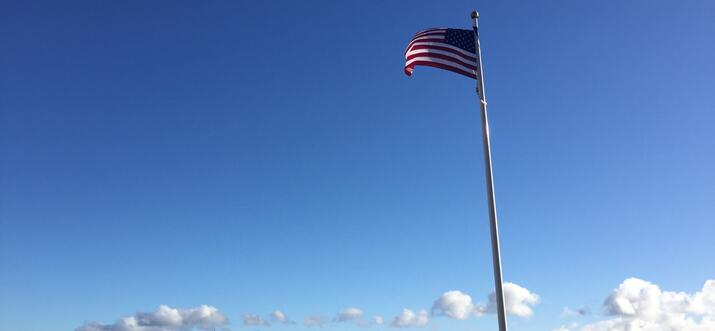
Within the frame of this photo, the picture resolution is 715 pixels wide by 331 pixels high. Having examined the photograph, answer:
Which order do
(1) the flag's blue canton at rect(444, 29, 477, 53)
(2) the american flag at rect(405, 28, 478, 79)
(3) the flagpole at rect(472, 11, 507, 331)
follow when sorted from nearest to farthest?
(3) the flagpole at rect(472, 11, 507, 331)
(2) the american flag at rect(405, 28, 478, 79)
(1) the flag's blue canton at rect(444, 29, 477, 53)

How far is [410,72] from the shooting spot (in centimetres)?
2458

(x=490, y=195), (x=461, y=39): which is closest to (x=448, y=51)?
(x=461, y=39)

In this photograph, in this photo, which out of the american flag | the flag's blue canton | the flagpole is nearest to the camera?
the flagpole

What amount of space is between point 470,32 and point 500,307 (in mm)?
10713

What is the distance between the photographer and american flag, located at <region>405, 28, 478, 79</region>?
918 inches

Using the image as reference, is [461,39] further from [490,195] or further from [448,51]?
[490,195]

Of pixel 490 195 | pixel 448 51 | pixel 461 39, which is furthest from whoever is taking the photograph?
pixel 461 39

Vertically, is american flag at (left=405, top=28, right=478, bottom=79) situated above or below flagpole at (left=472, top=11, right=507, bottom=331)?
above

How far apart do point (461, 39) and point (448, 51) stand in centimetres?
76

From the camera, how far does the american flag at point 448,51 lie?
76.5 ft

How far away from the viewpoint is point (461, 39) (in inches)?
932

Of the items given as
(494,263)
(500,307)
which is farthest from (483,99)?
(500,307)

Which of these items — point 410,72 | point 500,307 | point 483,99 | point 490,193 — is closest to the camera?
point 500,307

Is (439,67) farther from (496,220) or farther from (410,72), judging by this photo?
(496,220)
